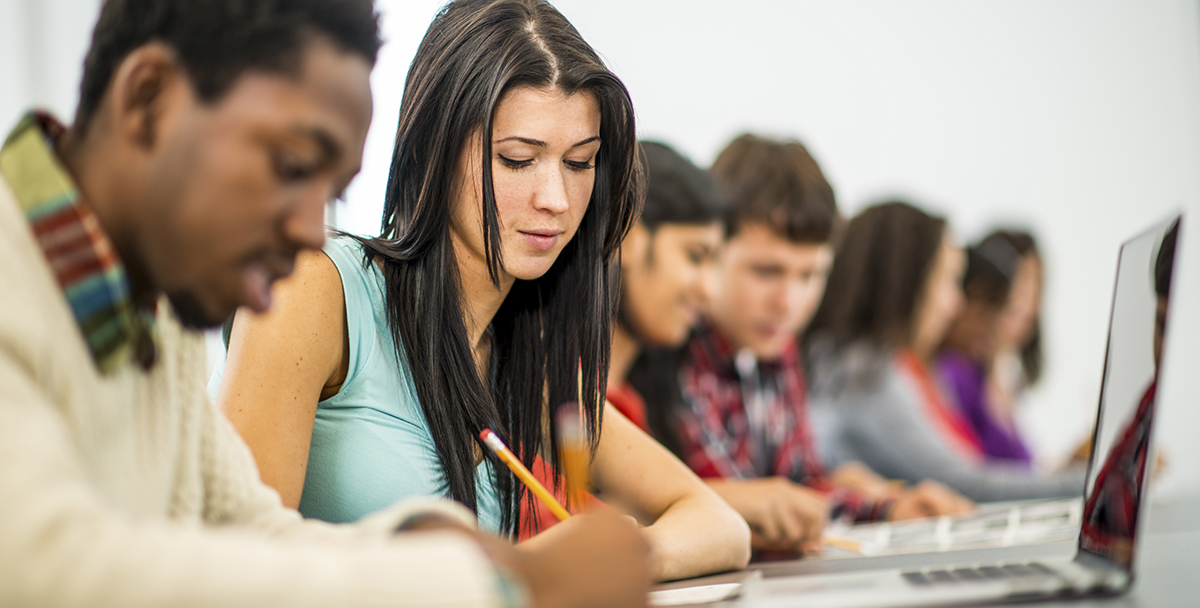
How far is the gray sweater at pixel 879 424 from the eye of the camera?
2291 mm

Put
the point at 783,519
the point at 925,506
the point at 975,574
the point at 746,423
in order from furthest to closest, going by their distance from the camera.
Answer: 1. the point at 746,423
2. the point at 925,506
3. the point at 783,519
4. the point at 975,574

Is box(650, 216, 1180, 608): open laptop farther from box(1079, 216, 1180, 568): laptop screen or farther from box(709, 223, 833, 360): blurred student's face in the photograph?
box(709, 223, 833, 360): blurred student's face

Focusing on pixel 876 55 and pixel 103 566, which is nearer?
pixel 103 566

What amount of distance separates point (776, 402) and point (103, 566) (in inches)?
70.6

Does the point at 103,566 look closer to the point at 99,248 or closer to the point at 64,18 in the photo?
the point at 99,248

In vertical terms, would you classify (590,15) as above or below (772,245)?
above

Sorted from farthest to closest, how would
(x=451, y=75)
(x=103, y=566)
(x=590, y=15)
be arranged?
(x=590, y=15), (x=451, y=75), (x=103, y=566)

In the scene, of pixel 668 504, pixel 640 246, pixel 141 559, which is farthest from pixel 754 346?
pixel 141 559

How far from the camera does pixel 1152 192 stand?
3.57 m

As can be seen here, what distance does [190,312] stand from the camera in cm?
46

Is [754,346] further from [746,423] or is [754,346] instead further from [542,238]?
[542,238]

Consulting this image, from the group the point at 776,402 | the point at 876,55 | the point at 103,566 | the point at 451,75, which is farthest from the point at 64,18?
the point at 876,55

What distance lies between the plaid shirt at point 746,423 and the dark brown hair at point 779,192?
0.27 m

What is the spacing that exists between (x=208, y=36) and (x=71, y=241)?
0.37 feet
